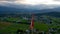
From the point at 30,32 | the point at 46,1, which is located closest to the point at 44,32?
the point at 30,32

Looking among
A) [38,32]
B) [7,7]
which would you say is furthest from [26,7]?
[38,32]

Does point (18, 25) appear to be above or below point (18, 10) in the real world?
below

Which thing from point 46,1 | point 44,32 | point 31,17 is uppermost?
Answer: point 46,1

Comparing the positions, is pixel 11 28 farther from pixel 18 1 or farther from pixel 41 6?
Answer: pixel 41 6

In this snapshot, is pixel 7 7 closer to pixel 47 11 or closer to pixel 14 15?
pixel 14 15

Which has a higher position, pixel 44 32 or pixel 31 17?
pixel 31 17

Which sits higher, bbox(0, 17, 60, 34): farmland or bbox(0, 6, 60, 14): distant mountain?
bbox(0, 6, 60, 14): distant mountain

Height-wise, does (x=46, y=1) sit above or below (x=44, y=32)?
above

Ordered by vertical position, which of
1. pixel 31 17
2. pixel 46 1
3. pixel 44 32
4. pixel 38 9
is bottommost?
pixel 44 32

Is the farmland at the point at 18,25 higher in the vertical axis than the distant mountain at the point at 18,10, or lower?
lower
